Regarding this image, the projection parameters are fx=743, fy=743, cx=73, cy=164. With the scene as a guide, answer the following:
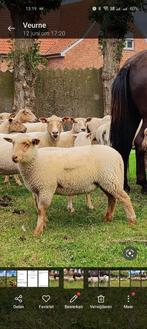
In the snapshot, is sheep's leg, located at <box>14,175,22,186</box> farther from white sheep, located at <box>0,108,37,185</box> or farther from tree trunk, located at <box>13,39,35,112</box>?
tree trunk, located at <box>13,39,35,112</box>

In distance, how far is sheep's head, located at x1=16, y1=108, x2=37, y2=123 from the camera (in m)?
Result: 6.39

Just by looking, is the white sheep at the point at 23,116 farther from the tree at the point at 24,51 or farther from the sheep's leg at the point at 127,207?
the sheep's leg at the point at 127,207

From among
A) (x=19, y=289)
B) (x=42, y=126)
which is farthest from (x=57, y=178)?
(x=42, y=126)

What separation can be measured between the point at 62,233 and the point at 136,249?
0.91 meters

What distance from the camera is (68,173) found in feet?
14.1

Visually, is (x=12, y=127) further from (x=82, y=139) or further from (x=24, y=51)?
(x=24, y=51)

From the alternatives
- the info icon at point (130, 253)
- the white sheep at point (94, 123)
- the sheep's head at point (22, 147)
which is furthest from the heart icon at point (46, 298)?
the white sheep at point (94, 123)

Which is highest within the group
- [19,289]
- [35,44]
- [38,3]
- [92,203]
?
[38,3]

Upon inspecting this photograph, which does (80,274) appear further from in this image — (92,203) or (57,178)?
(92,203)

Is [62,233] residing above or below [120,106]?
below

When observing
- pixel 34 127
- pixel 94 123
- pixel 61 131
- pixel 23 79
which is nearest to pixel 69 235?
pixel 61 131

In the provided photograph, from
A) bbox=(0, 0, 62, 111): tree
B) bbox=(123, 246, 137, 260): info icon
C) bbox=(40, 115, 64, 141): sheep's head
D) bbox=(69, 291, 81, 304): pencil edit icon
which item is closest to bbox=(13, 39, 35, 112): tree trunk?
bbox=(0, 0, 62, 111): tree

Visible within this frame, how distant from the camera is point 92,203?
4957 mm

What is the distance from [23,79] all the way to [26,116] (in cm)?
64
